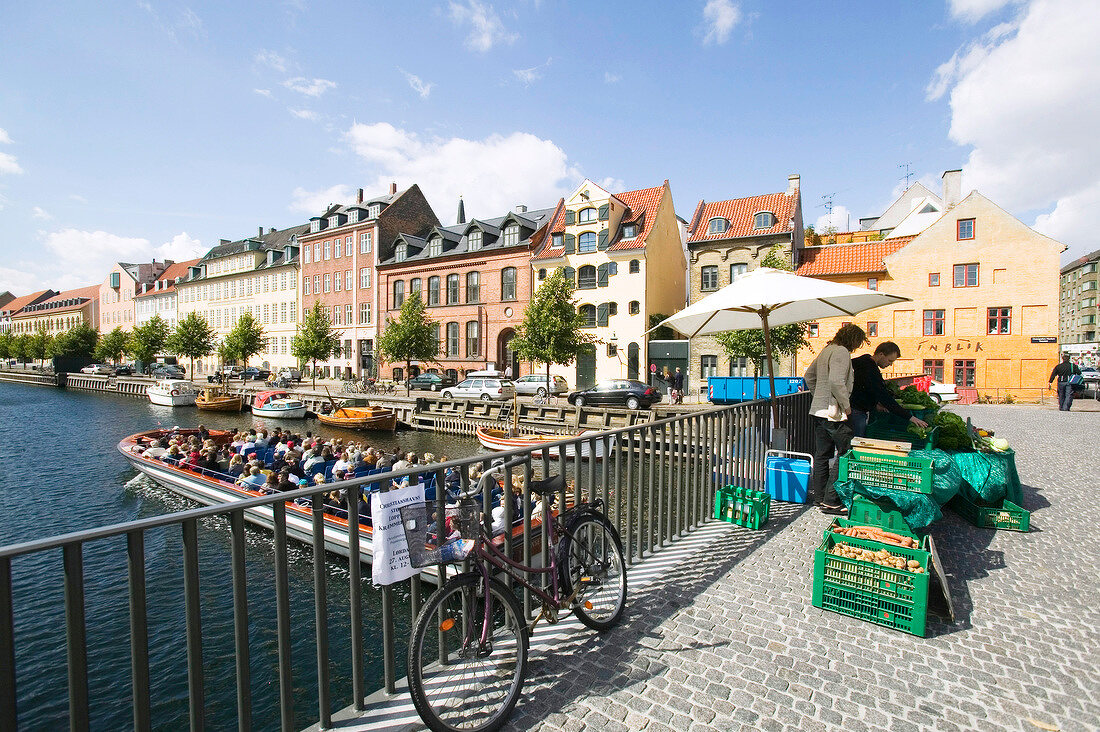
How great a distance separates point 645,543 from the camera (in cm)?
511

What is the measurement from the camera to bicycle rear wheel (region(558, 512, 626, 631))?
3.45 meters

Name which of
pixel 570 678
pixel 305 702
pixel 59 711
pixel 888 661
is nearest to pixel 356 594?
pixel 570 678

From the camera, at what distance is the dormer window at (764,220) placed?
3222 cm

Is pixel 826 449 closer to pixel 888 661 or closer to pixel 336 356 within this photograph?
pixel 888 661

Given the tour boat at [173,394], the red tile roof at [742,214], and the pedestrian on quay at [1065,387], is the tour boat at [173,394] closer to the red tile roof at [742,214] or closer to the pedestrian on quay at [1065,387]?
the red tile roof at [742,214]

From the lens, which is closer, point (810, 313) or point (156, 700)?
point (156, 700)

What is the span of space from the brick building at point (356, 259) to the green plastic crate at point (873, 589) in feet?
146

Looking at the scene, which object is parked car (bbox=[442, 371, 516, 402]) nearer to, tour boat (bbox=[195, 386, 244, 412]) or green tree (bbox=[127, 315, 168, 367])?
tour boat (bbox=[195, 386, 244, 412])

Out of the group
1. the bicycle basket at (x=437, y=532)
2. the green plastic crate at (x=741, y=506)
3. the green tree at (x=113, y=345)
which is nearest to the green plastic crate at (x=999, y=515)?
the green plastic crate at (x=741, y=506)

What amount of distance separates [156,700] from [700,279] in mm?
32247

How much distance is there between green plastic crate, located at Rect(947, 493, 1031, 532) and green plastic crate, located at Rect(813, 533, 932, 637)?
7.71ft

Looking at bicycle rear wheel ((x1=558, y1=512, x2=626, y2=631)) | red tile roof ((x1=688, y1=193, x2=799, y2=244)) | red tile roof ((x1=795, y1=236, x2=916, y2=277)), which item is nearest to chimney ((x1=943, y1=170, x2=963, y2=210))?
red tile roof ((x1=795, y1=236, x2=916, y2=277))

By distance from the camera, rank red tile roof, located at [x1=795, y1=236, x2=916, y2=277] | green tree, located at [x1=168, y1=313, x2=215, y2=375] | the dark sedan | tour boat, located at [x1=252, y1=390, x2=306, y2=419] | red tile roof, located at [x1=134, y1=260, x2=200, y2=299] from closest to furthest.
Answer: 1. the dark sedan
2. red tile roof, located at [x1=795, y1=236, x2=916, y2=277]
3. tour boat, located at [x1=252, y1=390, x2=306, y2=419]
4. green tree, located at [x1=168, y1=313, x2=215, y2=375]
5. red tile roof, located at [x1=134, y1=260, x2=200, y2=299]

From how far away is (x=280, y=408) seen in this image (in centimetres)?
3244
